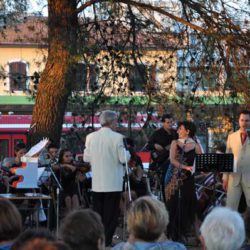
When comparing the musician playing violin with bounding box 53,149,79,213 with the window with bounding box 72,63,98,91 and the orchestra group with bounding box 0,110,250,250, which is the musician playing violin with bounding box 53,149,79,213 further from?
the window with bounding box 72,63,98,91

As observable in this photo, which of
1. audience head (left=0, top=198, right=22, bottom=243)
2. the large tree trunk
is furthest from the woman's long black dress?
audience head (left=0, top=198, right=22, bottom=243)

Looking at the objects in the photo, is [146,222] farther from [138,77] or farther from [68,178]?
[138,77]

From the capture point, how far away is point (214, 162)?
9406 millimetres

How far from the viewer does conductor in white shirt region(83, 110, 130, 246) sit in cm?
890

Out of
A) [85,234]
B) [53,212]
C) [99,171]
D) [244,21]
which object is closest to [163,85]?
Result: [244,21]

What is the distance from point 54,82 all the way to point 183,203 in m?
4.02

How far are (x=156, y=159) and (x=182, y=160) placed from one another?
5.76 ft

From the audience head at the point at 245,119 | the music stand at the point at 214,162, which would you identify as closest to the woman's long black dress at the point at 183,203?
the music stand at the point at 214,162

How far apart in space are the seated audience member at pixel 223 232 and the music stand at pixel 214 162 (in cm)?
521

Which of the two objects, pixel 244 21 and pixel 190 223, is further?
pixel 244 21

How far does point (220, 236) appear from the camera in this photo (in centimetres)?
407

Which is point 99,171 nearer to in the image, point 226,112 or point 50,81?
point 50,81

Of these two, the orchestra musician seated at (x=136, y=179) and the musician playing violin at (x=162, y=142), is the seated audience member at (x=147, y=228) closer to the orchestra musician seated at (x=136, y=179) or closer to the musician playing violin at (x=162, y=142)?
the musician playing violin at (x=162, y=142)

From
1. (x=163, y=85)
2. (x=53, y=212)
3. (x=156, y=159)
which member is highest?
(x=163, y=85)
